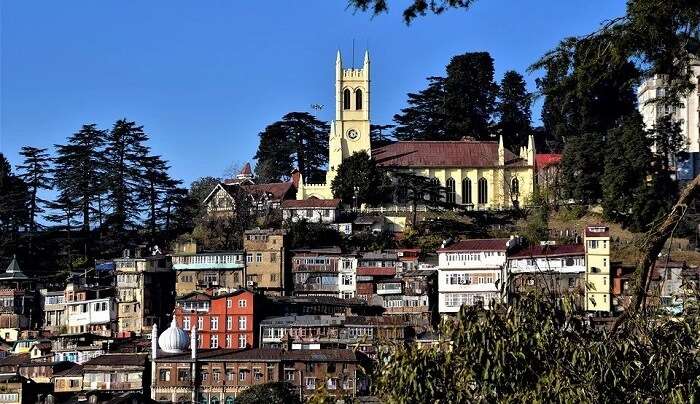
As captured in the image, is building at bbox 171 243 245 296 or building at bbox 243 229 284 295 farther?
building at bbox 171 243 245 296

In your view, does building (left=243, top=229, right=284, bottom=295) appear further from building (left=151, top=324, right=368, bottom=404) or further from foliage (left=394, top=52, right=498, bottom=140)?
foliage (left=394, top=52, right=498, bottom=140)

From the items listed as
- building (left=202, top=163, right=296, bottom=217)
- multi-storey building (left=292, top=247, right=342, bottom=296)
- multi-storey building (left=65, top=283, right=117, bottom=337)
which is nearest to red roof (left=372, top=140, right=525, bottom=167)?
building (left=202, top=163, right=296, bottom=217)

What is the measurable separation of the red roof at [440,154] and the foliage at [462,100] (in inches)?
192

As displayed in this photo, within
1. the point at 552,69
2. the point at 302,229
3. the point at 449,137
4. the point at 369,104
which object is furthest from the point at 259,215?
the point at 552,69

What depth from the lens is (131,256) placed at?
6266cm

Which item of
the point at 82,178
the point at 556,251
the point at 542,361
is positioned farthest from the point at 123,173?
the point at 542,361

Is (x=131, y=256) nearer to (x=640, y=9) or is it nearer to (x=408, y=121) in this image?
(x=408, y=121)

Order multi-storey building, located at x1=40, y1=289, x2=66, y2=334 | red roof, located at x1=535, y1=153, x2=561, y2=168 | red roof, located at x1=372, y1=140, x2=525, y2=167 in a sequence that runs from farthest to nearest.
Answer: red roof, located at x1=372, y1=140, x2=525, y2=167, red roof, located at x1=535, y1=153, x2=561, y2=168, multi-storey building, located at x1=40, y1=289, x2=66, y2=334

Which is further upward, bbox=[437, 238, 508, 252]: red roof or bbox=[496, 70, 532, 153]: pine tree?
bbox=[496, 70, 532, 153]: pine tree

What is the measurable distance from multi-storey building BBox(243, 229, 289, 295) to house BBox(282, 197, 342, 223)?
4991mm

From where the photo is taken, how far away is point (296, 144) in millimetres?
78562

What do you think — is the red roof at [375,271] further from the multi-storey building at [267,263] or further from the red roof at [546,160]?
the red roof at [546,160]

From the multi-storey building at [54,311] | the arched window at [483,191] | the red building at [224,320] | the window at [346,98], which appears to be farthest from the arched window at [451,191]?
the multi-storey building at [54,311]

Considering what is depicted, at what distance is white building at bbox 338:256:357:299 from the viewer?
189 feet
